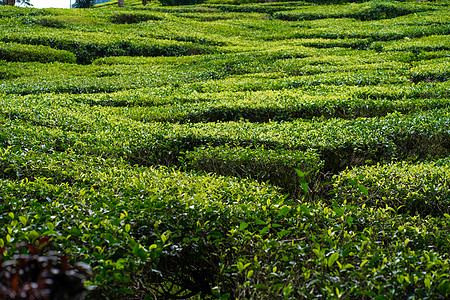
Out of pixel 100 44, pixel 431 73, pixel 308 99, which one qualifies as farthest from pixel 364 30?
pixel 100 44

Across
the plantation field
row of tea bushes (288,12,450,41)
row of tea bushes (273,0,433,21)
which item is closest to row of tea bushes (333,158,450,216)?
the plantation field

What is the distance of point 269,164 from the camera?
6.09 m

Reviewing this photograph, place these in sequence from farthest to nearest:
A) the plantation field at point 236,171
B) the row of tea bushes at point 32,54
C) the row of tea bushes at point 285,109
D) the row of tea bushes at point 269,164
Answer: the row of tea bushes at point 32,54 → the row of tea bushes at point 285,109 → the row of tea bushes at point 269,164 → the plantation field at point 236,171

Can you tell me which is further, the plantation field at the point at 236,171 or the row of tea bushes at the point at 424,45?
the row of tea bushes at the point at 424,45

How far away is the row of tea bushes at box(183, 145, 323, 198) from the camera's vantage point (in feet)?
19.5

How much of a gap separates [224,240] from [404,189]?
288cm

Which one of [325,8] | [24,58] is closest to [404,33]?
[325,8]

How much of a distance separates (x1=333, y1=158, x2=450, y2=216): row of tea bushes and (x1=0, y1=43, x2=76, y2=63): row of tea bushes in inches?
651

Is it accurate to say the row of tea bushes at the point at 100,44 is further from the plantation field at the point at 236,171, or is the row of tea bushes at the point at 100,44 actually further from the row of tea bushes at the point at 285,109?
the row of tea bushes at the point at 285,109

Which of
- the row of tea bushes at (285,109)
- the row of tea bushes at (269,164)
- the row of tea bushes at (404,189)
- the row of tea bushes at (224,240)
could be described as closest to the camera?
the row of tea bushes at (224,240)

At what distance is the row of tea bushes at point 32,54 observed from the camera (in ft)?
54.6

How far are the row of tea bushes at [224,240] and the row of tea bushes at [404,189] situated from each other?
80 centimetres

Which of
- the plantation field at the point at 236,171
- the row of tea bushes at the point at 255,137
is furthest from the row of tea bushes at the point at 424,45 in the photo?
the row of tea bushes at the point at 255,137

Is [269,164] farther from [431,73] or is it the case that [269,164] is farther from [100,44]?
[100,44]
